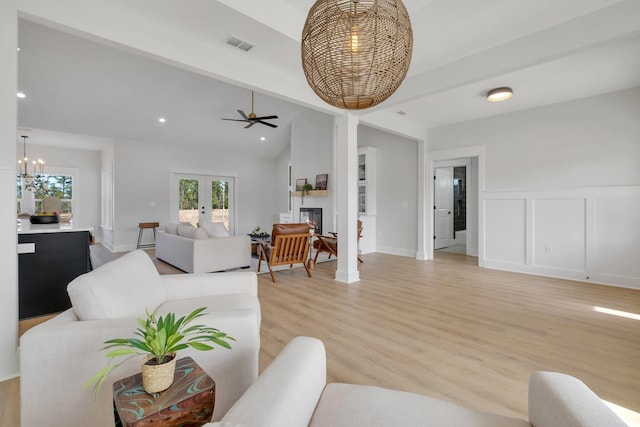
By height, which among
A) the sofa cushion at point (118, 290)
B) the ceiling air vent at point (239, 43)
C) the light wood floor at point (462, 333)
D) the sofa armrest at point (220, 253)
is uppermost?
the ceiling air vent at point (239, 43)

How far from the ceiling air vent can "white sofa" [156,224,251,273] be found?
9.43 ft

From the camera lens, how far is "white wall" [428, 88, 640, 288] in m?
3.87

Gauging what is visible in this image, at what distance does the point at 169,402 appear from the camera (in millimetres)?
879

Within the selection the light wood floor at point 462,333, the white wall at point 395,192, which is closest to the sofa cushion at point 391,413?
the light wood floor at point 462,333

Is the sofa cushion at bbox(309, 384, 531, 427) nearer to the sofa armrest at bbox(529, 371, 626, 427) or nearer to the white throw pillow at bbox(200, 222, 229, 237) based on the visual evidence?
the sofa armrest at bbox(529, 371, 626, 427)

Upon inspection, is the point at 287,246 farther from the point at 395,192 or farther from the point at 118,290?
the point at 395,192

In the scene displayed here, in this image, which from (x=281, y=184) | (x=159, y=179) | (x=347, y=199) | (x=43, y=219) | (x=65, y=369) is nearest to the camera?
(x=65, y=369)

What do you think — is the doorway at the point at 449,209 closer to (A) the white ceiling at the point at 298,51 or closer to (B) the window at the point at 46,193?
(A) the white ceiling at the point at 298,51

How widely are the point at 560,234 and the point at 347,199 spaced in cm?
327

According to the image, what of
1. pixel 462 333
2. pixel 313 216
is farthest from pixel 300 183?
pixel 462 333

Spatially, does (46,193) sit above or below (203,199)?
above

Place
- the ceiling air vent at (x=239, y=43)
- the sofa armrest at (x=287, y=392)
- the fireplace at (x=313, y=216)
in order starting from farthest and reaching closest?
1. the fireplace at (x=313, y=216)
2. the ceiling air vent at (x=239, y=43)
3. the sofa armrest at (x=287, y=392)

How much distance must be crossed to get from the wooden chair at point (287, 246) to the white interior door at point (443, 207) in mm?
4020

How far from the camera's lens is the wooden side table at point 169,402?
841 millimetres
